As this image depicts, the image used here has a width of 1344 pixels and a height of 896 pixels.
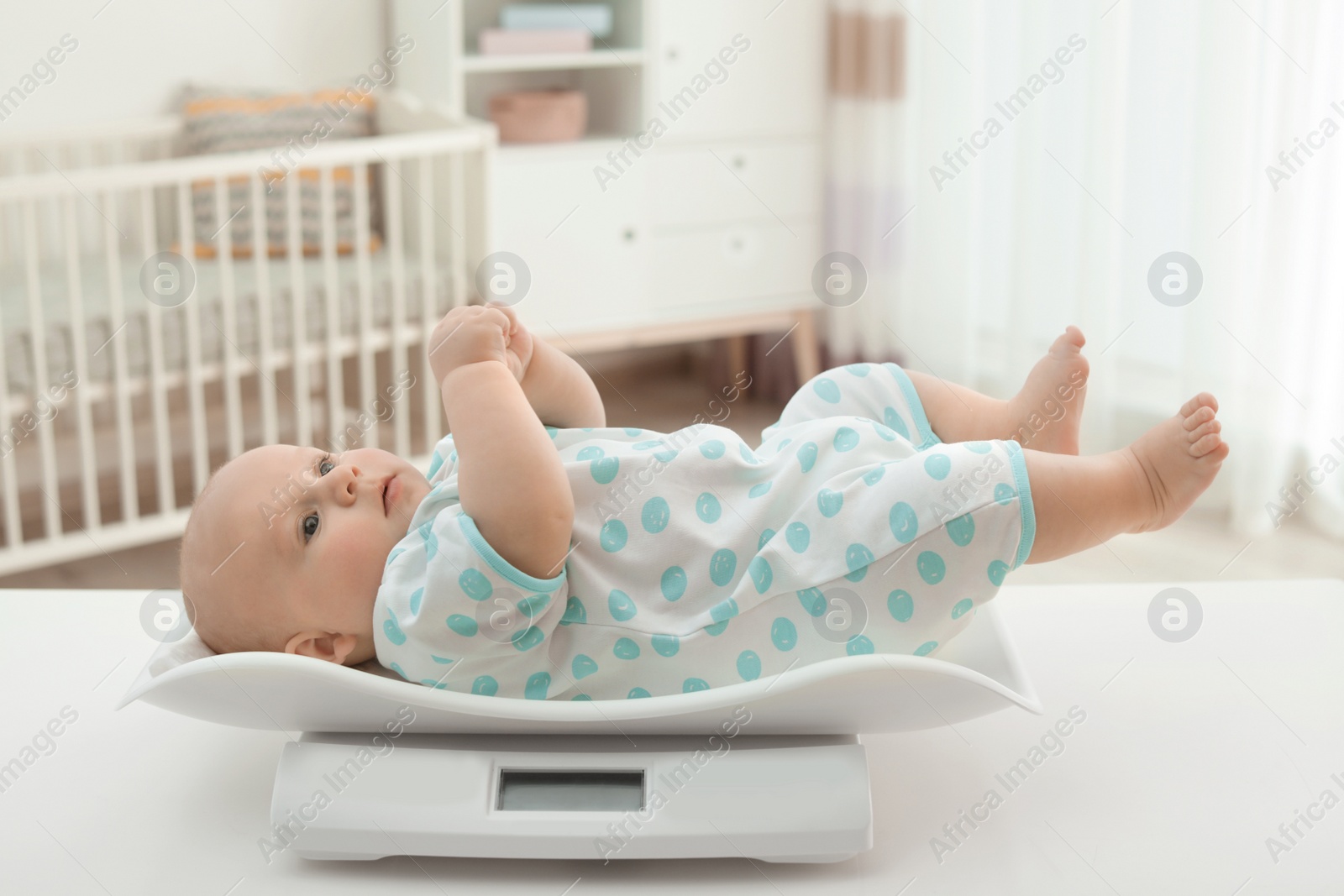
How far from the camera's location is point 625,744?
2.37 feet

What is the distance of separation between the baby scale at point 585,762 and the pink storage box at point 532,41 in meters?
2.26

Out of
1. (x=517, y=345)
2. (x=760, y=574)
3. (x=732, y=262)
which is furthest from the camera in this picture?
(x=732, y=262)

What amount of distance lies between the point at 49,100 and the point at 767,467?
2.35m

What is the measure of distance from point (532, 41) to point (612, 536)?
2.17 m

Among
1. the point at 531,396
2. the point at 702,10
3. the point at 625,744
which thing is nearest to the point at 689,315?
the point at 702,10

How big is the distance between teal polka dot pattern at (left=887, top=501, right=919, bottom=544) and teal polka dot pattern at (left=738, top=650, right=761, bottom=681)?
0.40 ft

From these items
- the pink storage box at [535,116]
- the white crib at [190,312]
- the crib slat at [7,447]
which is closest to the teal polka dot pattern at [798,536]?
the white crib at [190,312]

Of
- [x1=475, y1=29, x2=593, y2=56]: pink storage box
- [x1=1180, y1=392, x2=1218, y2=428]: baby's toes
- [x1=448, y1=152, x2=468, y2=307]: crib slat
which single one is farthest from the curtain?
[x1=1180, y1=392, x2=1218, y2=428]: baby's toes

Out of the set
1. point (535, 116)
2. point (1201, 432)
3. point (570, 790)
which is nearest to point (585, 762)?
point (570, 790)

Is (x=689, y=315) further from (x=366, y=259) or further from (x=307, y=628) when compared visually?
(x=307, y=628)

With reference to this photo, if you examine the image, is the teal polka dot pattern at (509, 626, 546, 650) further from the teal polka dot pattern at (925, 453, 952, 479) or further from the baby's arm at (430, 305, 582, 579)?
the teal polka dot pattern at (925, 453, 952, 479)

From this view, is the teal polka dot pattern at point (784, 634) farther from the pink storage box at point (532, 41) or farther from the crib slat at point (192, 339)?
the pink storage box at point (532, 41)

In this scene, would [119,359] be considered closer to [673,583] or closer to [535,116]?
[535,116]

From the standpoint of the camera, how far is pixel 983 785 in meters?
0.75
